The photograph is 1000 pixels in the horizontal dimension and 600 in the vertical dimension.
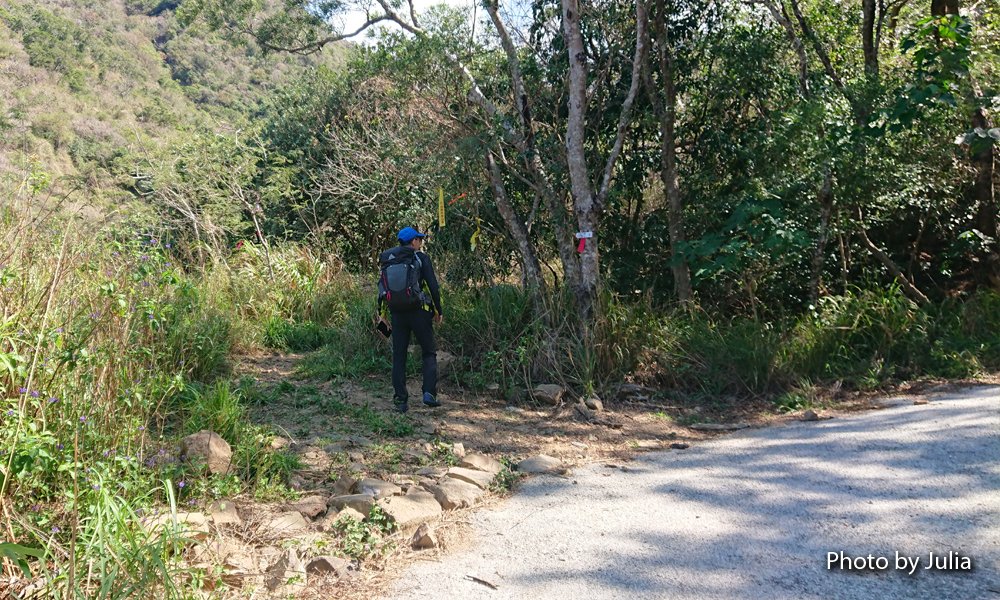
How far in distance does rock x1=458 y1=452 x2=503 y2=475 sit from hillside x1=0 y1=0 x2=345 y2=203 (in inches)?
434

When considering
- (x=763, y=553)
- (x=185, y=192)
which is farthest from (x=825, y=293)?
(x=185, y=192)

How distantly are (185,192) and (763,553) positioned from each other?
11096 mm

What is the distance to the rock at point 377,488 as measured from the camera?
192 inches

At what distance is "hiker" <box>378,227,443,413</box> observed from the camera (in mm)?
7211

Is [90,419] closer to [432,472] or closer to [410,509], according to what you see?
[410,509]

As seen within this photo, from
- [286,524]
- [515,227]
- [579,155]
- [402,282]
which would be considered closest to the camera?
[286,524]

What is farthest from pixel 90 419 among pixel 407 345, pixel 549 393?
pixel 549 393

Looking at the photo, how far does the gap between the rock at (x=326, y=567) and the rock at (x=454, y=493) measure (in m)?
1.02

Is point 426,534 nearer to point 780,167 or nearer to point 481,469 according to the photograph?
point 481,469

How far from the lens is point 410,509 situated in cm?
463

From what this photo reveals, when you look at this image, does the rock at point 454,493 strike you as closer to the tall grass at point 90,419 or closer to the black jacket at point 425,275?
the tall grass at point 90,419

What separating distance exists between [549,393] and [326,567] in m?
3.95

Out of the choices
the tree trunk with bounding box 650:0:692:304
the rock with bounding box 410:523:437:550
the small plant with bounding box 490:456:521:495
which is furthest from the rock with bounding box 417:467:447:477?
the tree trunk with bounding box 650:0:692:304

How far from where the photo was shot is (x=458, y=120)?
920 centimetres
